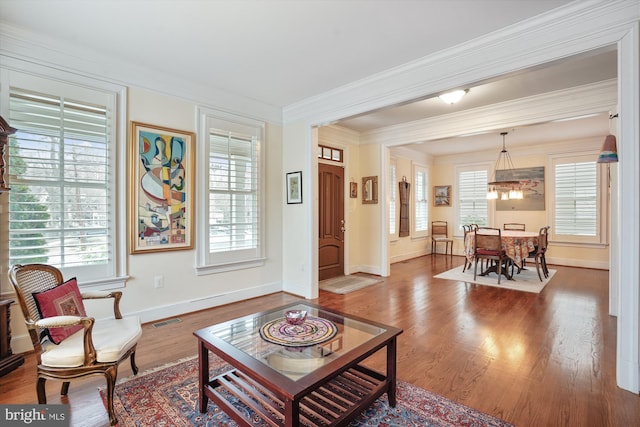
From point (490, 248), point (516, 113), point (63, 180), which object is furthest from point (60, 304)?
point (490, 248)

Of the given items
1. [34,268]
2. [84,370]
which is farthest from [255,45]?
[84,370]

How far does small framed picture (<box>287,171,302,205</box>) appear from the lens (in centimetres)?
444

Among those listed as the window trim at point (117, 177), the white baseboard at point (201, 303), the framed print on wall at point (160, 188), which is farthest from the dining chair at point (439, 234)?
the window trim at point (117, 177)

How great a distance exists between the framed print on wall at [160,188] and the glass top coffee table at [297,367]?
1825mm

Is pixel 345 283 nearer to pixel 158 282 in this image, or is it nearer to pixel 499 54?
pixel 158 282

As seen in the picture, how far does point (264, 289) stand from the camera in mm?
4449

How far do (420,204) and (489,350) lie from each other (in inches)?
233

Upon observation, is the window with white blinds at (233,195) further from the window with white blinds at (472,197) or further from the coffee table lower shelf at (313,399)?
the window with white blinds at (472,197)

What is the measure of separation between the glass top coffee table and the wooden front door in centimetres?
325

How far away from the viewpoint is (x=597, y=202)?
6.38 meters

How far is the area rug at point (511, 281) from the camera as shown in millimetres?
4900

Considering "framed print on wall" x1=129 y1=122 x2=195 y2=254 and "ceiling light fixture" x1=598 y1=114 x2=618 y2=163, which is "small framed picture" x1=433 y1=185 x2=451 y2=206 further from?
"framed print on wall" x1=129 y1=122 x2=195 y2=254

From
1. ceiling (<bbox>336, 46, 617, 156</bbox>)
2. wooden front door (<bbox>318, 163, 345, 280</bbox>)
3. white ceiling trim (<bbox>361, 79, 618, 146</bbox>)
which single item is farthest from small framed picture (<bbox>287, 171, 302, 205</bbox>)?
white ceiling trim (<bbox>361, 79, 618, 146</bbox>)

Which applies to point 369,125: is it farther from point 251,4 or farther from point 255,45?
point 251,4
